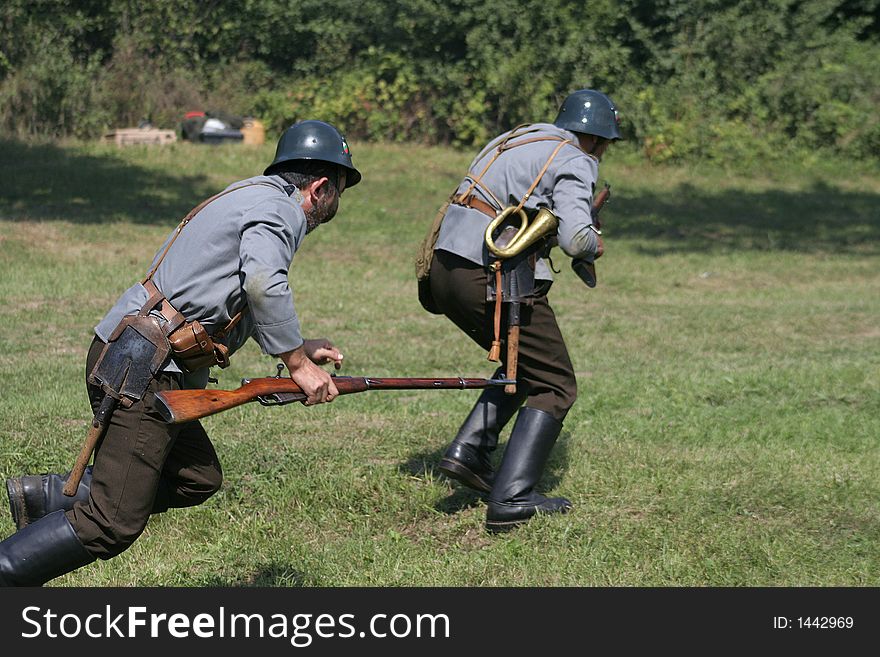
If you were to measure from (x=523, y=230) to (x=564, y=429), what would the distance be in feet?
7.69

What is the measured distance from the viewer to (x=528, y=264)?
5.90 meters

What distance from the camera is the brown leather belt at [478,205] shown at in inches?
235

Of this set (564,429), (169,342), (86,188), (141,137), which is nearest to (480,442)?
(564,429)

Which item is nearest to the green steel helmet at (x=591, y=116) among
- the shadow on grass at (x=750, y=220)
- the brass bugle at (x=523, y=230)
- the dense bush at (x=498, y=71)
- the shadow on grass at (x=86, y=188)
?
the brass bugle at (x=523, y=230)

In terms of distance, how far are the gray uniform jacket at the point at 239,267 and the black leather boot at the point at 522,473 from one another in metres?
1.91

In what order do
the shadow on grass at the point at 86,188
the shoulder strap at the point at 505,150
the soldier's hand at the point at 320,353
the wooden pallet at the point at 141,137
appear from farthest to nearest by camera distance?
the wooden pallet at the point at 141,137, the shadow on grass at the point at 86,188, the shoulder strap at the point at 505,150, the soldier's hand at the point at 320,353

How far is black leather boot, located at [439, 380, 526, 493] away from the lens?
243 inches

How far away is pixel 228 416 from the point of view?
304 inches

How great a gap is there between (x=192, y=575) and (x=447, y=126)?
63.7 ft

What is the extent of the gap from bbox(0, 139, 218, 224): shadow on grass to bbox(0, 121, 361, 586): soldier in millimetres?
12475

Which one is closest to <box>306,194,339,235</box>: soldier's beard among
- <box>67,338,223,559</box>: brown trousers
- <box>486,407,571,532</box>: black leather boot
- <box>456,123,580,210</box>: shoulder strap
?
<box>67,338,223,559</box>: brown trousers

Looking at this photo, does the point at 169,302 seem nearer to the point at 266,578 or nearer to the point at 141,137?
the point at 266,578

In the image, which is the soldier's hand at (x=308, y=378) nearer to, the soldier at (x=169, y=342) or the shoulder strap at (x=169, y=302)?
the soldier at (x=169, y=342)

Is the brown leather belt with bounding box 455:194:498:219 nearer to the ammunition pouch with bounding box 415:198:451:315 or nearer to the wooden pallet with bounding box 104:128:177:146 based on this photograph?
the ammunition pouch with bounding box 415:198:451:315
